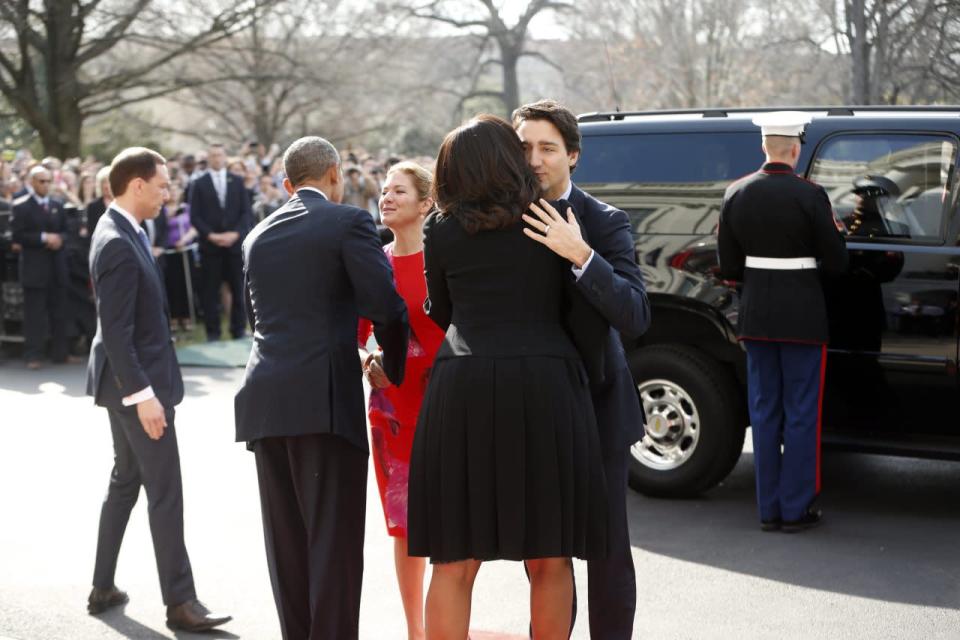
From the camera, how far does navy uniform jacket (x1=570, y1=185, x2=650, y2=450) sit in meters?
3.80

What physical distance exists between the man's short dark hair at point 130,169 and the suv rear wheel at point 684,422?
122 inches

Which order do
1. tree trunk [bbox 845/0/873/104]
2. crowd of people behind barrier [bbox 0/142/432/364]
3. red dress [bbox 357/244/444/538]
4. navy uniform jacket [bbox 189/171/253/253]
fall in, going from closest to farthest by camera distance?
1. red dress [bbox 357/244/444/538]
2. tree trunk [bbox 845/0/873/104]
3. crowd of people behind barrier [bbox 0/142/432/364]
4. navy uniform jacket [bbox 189/171/253/253]

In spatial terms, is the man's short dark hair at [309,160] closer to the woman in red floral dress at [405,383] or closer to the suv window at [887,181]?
the woman in red floral dress at [405,383]

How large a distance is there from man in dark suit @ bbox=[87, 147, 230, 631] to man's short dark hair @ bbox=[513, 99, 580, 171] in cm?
189

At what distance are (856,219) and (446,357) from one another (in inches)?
142

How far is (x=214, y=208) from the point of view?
14977mm

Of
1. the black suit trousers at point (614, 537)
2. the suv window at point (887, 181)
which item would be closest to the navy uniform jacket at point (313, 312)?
the black suit trousers at point (614, 537)

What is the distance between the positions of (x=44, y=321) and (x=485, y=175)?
1111 centimetres

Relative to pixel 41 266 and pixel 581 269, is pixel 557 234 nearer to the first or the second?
pixel 581 269

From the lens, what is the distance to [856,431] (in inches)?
269

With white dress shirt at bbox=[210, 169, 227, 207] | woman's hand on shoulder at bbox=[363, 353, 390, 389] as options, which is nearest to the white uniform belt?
woman's hand on shoulder at bbox=[363, 353, 390, 389]

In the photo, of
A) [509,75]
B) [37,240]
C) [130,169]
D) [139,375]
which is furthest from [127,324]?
[509,75]

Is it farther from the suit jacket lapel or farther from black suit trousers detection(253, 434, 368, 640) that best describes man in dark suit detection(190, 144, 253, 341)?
black suit trousers detection(253, 434, 368, 640)

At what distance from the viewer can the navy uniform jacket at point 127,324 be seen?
515 cm
